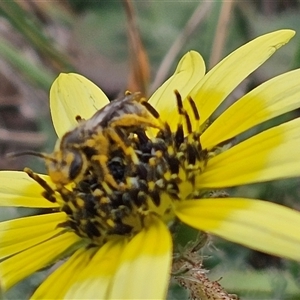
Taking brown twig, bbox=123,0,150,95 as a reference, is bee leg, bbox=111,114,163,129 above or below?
below

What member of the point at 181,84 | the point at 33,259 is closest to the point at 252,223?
the point at 33,259

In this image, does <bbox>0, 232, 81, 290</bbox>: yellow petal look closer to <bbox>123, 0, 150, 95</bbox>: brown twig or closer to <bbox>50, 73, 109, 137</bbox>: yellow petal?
<bbox>50, 73, 109, 137</bbox>: yellow petal

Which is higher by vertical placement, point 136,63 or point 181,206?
point 136,63

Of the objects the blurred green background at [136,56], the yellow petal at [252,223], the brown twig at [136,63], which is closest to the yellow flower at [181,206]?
the yellow petal at [252,223]

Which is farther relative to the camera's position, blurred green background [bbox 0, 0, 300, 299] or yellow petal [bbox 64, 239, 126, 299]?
blurred green background [bbox 0, 0, 300, 299]

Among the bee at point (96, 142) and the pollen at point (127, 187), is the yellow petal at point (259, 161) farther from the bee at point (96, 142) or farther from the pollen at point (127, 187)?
the bee at point (96, 142)

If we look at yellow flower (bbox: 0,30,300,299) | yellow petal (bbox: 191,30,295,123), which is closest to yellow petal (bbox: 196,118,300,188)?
yellow flower (bbox: 0,30,300,299)

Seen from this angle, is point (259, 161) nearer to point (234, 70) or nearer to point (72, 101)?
point (234, 70)

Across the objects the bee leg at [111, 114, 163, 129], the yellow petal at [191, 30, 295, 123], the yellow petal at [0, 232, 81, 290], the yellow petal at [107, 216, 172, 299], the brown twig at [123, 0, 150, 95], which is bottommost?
the yellow petal at [107, 216, 172, 299]
